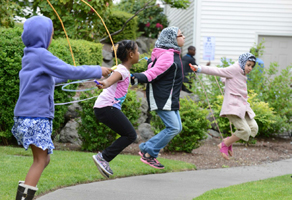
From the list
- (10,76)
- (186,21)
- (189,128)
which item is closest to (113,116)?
(10,76)

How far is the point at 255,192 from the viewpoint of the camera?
4.62 meters

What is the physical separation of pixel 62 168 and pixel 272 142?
6.30 metres

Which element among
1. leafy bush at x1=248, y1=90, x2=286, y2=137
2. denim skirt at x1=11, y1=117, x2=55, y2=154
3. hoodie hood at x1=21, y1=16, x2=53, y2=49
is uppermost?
hoodie hood at x1=21, y1=16, x2=53, y2=49

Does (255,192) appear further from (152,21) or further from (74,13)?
(152,21)

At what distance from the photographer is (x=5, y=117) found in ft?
23.8

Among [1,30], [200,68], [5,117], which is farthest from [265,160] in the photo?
[1,30]

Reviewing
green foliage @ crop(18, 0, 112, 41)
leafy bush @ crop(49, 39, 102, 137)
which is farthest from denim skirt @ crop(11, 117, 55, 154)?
green foliage @ crop(18, 0, 112, 41)

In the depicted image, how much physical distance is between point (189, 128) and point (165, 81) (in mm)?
2494

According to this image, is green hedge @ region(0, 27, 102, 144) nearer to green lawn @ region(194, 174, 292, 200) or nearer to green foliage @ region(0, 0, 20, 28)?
green foliage @ region(0, 0, 20, 28)

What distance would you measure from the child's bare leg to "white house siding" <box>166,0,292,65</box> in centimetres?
1190

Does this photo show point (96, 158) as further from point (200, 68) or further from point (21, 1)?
point (21, 1)

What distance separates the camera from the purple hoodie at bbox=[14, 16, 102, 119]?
350 cm

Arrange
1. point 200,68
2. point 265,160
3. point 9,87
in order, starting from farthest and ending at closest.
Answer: point 265,160 < point 9,87 < point 200,68

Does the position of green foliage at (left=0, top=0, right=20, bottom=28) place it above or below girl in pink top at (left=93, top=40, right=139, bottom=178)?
above
